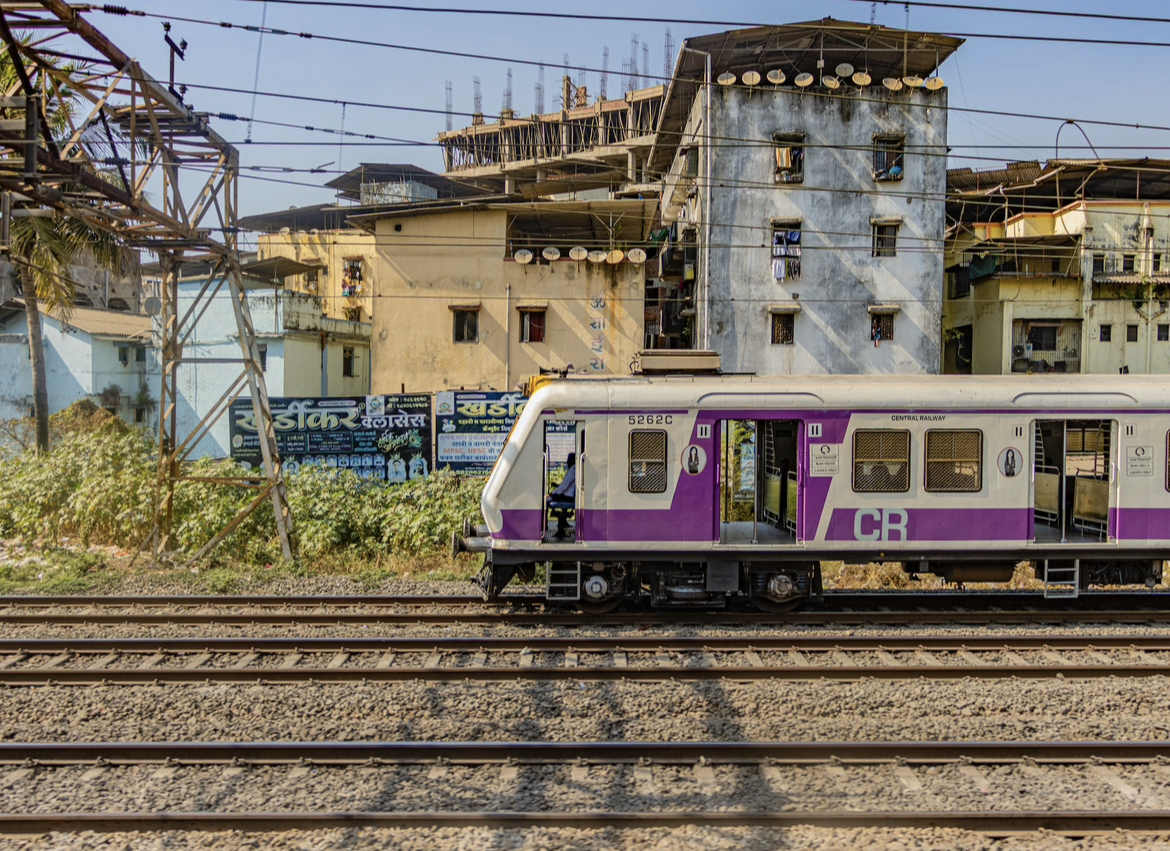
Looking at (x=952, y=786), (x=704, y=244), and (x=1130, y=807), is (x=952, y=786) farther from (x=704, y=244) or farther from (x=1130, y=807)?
(x=704, y=244)

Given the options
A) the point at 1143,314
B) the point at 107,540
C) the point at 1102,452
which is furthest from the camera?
the point at 1143,314

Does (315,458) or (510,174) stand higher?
(510,174)

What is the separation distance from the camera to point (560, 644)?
9.97 metres

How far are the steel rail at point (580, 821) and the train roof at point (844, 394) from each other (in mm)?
5660

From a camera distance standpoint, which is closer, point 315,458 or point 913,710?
point 913,710

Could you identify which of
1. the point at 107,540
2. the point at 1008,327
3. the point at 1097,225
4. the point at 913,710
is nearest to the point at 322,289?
the point at 107,540

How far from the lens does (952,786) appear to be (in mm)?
6668

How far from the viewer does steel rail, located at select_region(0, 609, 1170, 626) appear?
36.1 feet

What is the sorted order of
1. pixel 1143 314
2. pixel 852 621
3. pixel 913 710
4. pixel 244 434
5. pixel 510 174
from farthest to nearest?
pixel 510 174 → pixel 1143 314 → pixel 244 434 → pixel 852 621 → pixel 913 710

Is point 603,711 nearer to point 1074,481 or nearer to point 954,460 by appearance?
point 954,460

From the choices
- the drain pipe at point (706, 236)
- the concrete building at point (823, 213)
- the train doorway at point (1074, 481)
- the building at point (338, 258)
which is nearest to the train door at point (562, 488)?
the train doorway at point (1074, 481)

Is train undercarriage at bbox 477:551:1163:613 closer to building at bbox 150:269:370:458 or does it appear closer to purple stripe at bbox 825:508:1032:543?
purple stripe at bbox 825:508:1032:543

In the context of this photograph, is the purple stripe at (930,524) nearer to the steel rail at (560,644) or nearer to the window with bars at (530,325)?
the steel rail at (560,644)

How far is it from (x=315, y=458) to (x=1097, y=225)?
1173 inches
